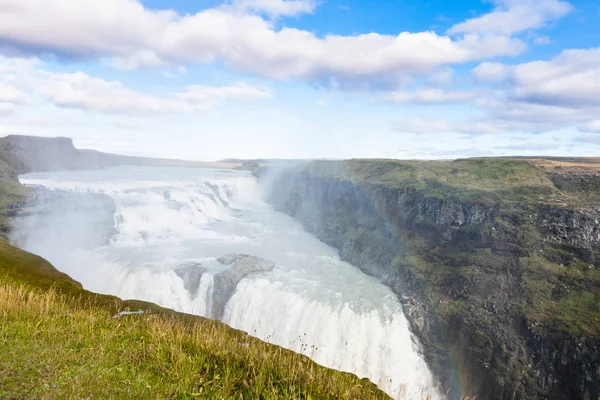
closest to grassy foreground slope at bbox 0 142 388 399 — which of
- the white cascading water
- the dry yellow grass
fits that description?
the dry yellow grass

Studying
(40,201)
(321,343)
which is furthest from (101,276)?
(321,343)

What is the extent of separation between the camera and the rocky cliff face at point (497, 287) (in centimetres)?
2288

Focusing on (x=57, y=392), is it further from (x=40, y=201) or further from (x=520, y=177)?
(x=520, y=177)

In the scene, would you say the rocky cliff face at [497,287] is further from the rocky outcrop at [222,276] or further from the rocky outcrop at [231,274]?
the rocky outcrop at [222,276]

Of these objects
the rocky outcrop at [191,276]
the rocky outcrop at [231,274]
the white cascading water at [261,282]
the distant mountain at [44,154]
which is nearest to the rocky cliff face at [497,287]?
the white cascading water at [261,282]

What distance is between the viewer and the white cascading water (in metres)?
25.8

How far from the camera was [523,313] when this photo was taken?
84.8ft

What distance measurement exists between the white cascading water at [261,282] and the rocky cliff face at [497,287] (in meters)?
2.81

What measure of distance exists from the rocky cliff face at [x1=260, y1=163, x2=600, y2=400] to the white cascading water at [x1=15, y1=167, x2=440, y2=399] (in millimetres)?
2812

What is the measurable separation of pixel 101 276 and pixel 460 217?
37.1 metres

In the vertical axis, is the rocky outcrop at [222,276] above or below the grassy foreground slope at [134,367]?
below

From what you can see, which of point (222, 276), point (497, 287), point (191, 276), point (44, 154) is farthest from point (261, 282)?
Result: point (44, 154)

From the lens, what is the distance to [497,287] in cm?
2867

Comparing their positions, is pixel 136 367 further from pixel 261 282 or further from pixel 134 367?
pixel 261 282
